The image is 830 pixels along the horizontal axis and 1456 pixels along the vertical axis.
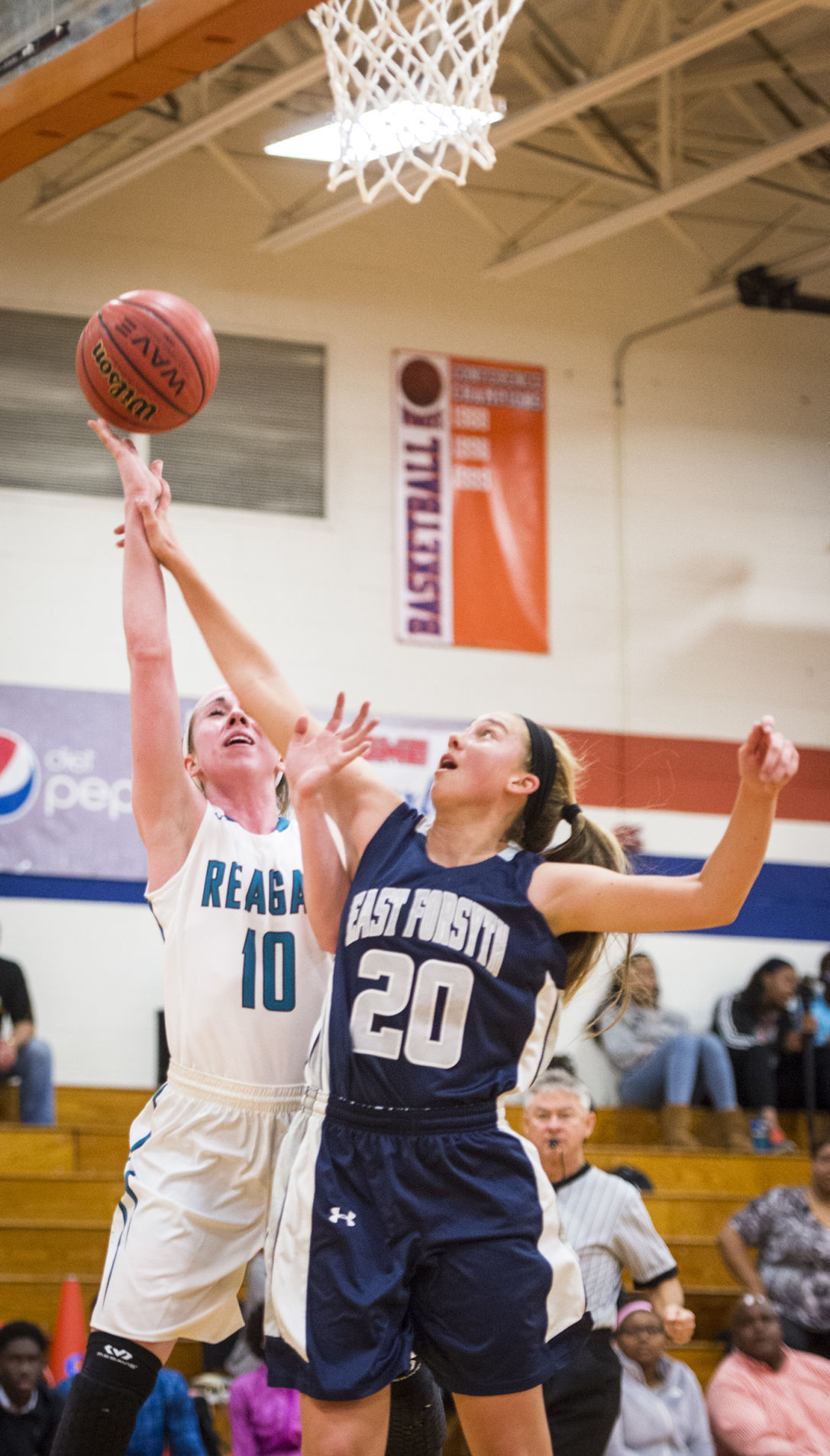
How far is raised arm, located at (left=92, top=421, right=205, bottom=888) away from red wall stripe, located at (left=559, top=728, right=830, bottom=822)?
751 cm

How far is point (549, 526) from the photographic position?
11.8 m

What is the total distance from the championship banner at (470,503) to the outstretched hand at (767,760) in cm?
819

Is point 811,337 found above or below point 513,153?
below

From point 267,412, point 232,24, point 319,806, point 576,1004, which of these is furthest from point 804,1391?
point 267,412

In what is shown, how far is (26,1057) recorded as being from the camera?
941 cm

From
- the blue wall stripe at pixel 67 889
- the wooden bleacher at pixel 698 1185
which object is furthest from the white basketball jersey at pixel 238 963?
the blue wall stripe at pixel 67 889

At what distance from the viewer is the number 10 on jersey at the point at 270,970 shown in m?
3.87

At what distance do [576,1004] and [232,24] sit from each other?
6.84 metres

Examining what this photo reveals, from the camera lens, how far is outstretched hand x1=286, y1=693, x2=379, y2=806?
3379 mm

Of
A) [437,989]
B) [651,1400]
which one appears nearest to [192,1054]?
[437,989]

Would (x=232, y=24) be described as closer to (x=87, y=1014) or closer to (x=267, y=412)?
(x=267, y=412)

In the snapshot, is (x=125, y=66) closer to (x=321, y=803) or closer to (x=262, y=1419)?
(x=321, y=803)

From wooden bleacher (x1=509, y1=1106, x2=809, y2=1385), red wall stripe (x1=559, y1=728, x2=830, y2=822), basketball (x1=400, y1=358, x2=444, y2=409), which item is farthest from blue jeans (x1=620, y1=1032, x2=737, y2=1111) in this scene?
basketball (x1=400, y1=358, x2=444, y2=409)

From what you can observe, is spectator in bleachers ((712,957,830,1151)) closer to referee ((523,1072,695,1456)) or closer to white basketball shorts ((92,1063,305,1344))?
referee ((523,1072,695,1456))
